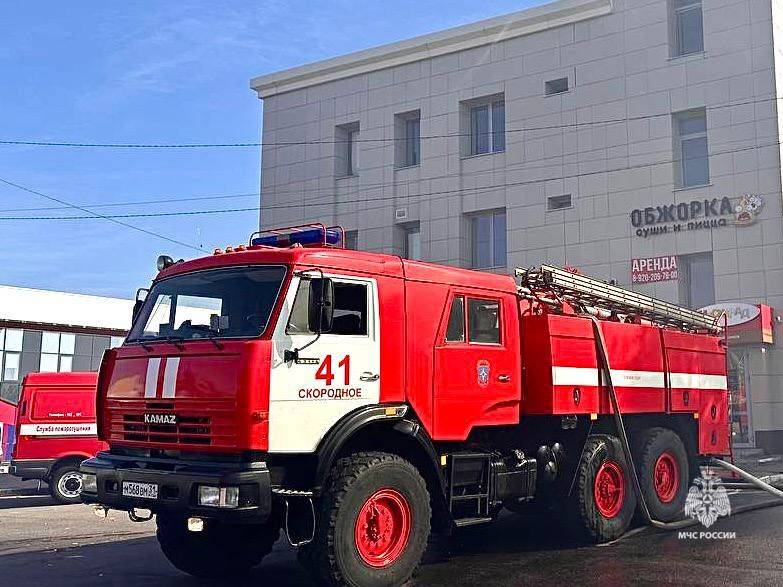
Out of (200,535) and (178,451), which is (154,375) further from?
(200,535)

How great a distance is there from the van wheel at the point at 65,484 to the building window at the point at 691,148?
55.2 ft

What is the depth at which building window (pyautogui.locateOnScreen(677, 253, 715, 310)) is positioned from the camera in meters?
22.5

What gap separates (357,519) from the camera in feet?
23.4

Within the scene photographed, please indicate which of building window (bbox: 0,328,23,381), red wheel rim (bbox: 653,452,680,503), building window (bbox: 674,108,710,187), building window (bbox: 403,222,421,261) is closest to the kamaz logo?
red wheel rim (bbox: 653,452,680,503)

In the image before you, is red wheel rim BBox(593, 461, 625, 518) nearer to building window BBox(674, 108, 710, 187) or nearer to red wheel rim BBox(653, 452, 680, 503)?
red wheel rim BBox(653, 452, 680, 503)

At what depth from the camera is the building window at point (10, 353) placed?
28.5 metres

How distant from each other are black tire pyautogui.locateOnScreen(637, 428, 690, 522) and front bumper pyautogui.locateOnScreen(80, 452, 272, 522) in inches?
229

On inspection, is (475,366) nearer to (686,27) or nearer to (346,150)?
(686,27)

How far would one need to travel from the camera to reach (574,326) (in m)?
9.79

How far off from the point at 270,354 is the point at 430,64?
22497 millimetres

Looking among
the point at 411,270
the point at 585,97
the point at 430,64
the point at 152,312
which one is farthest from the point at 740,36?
the point at 152,312

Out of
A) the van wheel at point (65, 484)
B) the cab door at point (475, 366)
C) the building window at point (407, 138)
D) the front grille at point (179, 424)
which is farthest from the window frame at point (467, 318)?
the building window at point (407, 138)

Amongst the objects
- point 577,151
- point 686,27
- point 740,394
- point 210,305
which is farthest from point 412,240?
point 210,305

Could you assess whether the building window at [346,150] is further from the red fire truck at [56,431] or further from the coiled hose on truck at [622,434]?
the coiled hose on truck at [622,434]
